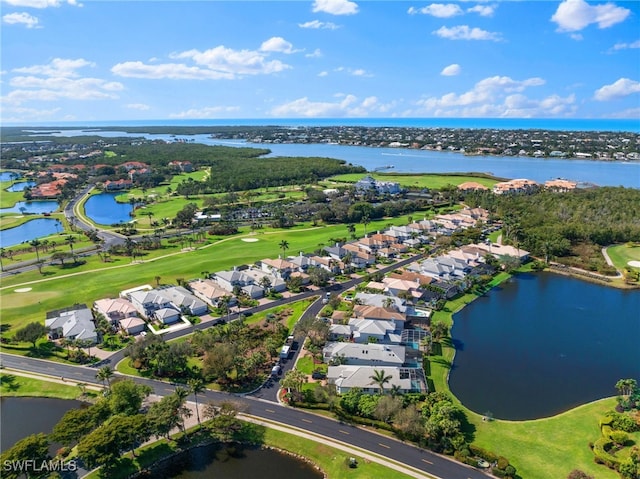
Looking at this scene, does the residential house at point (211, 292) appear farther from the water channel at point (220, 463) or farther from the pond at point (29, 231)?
the pond at point (29, 231)

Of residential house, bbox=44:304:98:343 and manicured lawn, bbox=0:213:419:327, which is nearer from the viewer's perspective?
residential house, bbox=44:304:98:343

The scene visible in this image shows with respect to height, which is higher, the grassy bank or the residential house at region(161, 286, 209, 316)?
the residential house at region(161, 286, 209, 316)

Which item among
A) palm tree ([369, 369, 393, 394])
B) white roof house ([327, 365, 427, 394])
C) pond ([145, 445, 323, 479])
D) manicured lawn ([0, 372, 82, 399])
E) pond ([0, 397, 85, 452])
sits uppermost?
palm tree ([369, 369, 393, 394])

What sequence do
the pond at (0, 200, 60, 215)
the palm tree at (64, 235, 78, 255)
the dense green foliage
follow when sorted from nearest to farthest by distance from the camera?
the dense green foliage
the palm tree at (64, 235, 78, 255)
the pond at (0, 200, 60, 215)

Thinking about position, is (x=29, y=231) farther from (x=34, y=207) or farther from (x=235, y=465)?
(x=235, y=465)

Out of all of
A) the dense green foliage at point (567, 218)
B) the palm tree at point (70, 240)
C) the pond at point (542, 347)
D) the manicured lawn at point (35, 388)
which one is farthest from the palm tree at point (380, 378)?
the palm tree at point (70, 240)

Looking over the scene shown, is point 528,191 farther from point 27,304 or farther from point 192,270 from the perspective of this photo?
point 27,304

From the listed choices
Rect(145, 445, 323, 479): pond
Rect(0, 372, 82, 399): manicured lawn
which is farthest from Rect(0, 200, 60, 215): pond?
Rect(145, 445, 323, 479): pond

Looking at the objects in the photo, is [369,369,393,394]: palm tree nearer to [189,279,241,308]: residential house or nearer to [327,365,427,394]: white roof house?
[327,365,427,394]: white roof house
